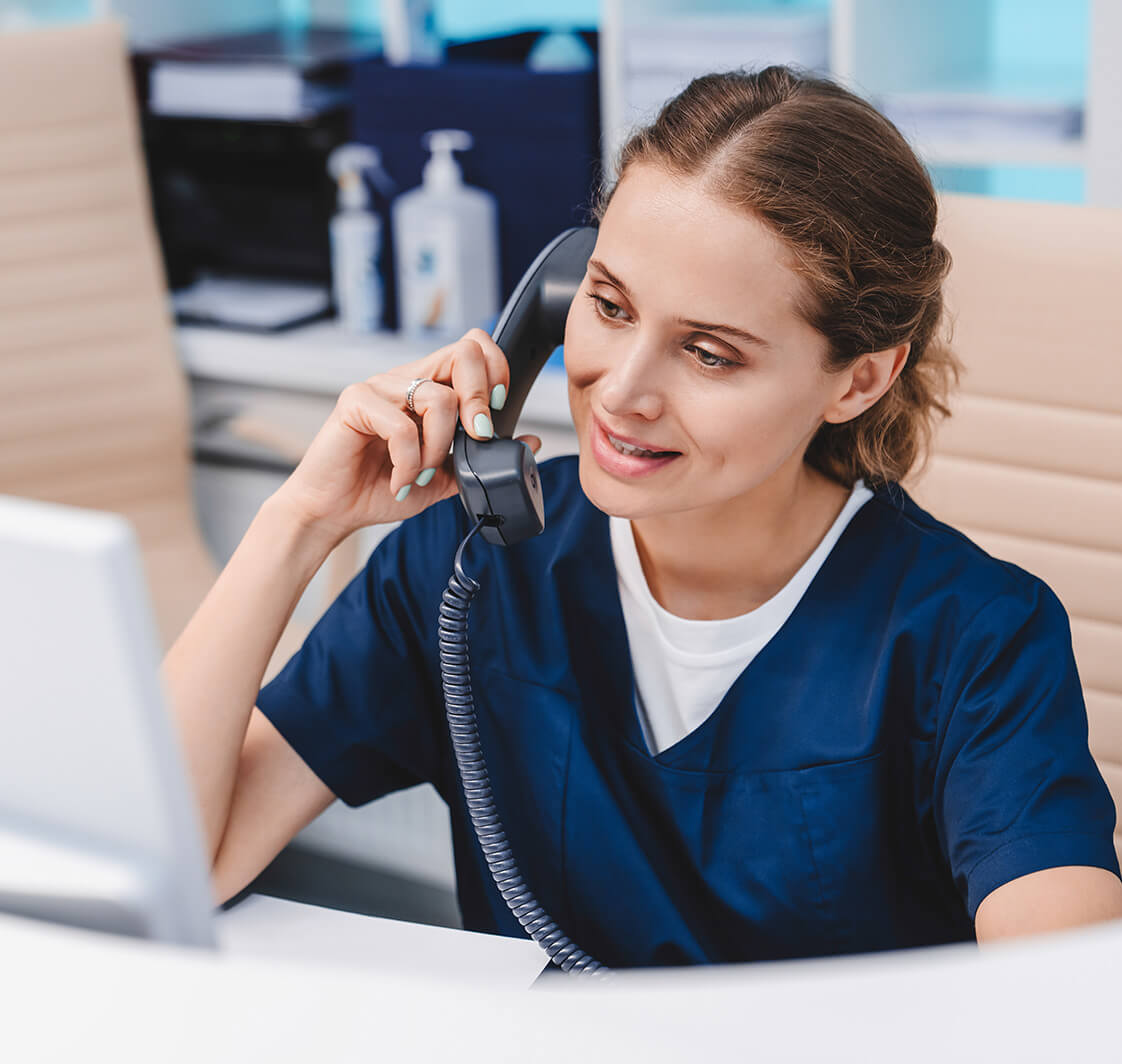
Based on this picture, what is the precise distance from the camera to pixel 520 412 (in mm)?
1149

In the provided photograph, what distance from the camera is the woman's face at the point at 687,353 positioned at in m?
0.91

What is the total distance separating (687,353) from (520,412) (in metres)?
0.25

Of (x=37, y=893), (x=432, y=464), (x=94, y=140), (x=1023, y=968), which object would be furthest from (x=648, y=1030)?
(x=94, y=140)

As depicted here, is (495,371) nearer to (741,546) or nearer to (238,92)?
(741,546)

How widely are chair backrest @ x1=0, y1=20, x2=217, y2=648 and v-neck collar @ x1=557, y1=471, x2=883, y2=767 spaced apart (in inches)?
39.9

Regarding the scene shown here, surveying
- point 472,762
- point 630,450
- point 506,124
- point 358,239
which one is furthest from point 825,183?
point 358,239

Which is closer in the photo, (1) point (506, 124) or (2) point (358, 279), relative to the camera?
(1) point (506, 124)

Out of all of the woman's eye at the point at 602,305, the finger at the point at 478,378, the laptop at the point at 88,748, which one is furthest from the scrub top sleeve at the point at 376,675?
the laptop at the point at 88,748

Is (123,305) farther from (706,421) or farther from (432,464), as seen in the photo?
(706,421)

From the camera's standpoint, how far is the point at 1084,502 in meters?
1.25

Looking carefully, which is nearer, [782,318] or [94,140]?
[782,318]

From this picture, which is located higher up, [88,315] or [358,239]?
[358,239]

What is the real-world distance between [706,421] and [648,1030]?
0.58 m

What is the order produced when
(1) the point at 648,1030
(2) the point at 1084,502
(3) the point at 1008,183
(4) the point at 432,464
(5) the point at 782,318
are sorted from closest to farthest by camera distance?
(1) the point at 648,1030 → (5) the point at 782,318 → (4) the point at 432,464 → (2) the point at 1084,502 → (3) the point at 1008,183
